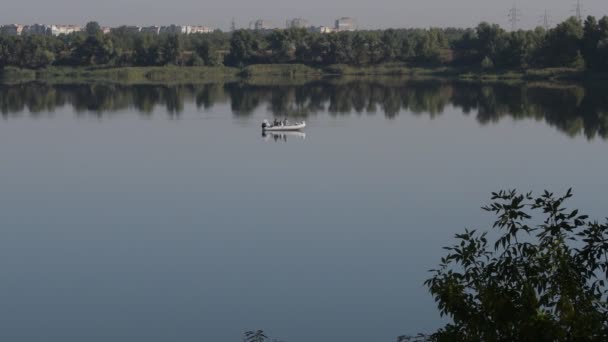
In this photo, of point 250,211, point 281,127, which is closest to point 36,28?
point 281,127

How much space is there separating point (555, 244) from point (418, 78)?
2268 inches

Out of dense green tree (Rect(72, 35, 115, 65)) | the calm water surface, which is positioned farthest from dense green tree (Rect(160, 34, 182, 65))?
the calm water surface

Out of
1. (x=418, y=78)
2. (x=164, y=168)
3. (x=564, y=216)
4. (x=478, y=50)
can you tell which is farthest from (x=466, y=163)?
(x=478, y=50)

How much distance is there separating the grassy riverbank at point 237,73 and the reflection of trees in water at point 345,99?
4701 mm

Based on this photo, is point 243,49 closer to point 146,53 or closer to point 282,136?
point 146,53

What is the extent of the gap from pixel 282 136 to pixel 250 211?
1349 centimetres

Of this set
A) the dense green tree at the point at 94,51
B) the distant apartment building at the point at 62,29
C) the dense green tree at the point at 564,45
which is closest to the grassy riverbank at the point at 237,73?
the dense green tree at the point at 94,51

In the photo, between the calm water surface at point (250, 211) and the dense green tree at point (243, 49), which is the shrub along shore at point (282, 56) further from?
the calm water surface at point (250, 211)

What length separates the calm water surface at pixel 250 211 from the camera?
458 inches

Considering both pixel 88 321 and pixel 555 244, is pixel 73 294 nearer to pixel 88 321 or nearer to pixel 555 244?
pixel 88 321

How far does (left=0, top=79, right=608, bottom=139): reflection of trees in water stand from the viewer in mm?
37719

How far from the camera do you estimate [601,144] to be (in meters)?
27.4

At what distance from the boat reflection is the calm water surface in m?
0.09

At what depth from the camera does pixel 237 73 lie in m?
64.4
